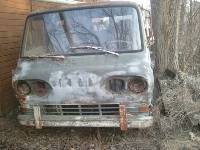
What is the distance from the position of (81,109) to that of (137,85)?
0.95 metres

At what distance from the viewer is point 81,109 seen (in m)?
6.11

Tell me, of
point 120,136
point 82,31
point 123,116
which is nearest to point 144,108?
point 123,116

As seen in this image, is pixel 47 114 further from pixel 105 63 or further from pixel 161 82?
pixel 161 82

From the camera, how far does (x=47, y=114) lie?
627 cm

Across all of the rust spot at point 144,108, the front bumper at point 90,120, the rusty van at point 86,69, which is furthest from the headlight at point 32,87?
the rust spot at point 144,108

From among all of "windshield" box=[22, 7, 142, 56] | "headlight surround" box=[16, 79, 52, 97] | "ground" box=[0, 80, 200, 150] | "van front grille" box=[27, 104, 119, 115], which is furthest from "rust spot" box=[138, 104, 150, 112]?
"headlight surround" box=[16, 79, 52, 97]

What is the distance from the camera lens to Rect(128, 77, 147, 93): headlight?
19.1ft

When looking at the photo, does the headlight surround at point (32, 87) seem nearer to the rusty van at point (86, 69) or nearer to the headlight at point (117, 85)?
the rusty van at point (86, 69)

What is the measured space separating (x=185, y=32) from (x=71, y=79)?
8.18 m

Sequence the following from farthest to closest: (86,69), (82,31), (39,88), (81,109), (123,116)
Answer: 1. (82,31)
2. (39,88)
3. (81,109)
4. (86,69)
5. (123,116)

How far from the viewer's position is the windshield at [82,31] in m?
6.27

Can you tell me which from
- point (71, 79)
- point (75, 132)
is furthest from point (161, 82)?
point (71, 79)

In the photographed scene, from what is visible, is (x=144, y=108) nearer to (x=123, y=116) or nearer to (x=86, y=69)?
(x=123, y=116)

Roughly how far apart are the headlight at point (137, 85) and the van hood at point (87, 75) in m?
0.08
